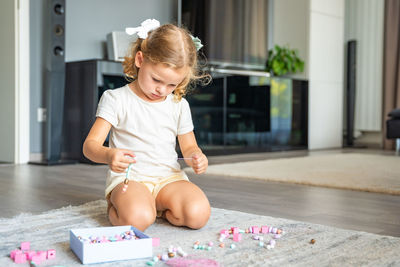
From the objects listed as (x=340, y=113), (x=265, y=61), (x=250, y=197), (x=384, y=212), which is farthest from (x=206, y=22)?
(x=384, y=212)

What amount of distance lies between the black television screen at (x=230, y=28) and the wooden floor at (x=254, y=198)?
1.87m

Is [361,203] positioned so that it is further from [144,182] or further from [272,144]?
[272,144]

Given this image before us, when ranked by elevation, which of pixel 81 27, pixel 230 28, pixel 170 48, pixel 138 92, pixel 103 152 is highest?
pixel 230 28

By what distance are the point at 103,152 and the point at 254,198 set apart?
2.80ft

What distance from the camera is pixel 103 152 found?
1248 millimetres

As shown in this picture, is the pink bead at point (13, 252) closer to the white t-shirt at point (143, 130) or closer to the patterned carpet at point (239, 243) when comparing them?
the patterned carpet at point (239, 243)

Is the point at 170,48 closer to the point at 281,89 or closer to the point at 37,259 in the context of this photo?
the point at 37,259

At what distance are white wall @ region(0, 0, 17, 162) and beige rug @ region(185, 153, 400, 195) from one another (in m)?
1.32

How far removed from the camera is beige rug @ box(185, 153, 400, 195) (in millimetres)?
2299

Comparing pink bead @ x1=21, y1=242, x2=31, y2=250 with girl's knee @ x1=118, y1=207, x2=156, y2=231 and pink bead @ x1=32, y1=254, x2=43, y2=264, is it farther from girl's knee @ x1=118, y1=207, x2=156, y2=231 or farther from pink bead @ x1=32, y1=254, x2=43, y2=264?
girl's knee @ x1=118, y1=207, x2=156, y2=231

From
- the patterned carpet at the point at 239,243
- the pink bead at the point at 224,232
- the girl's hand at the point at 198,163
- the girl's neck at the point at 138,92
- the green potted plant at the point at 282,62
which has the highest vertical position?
the green potted plant at the point at 282,62

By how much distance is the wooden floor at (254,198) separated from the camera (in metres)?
1.57

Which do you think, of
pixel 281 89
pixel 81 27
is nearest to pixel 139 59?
pixel 81 27

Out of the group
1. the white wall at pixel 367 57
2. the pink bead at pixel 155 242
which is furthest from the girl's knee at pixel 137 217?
the white wall at pixel 367 57
